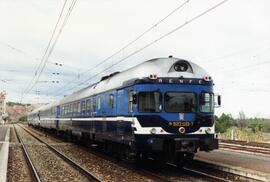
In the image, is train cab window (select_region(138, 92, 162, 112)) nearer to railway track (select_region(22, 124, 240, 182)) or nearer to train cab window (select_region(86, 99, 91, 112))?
railway track (select_region(22, 124, 240, 182))

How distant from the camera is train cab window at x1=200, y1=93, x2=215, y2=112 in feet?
45.3

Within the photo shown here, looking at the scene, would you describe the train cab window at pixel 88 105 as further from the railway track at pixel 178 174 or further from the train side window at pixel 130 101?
the train side window at pixel 130 101

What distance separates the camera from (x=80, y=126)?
Answer: 24.0 m

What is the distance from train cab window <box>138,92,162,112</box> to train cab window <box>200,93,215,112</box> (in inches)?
56.2

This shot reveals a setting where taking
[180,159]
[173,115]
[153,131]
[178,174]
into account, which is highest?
[173,115]

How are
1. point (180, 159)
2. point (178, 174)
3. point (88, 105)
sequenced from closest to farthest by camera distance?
point (178, 174)
point (180, 159)
point (88, 105)

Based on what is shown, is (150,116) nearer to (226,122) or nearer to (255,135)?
(255,135)

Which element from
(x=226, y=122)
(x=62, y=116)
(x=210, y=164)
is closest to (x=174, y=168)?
(x=210, y=164)

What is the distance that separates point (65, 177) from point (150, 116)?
10.8 ft

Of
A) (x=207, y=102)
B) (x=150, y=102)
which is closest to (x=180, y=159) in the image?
(x=207, y=102)

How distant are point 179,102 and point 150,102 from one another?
3.02ft

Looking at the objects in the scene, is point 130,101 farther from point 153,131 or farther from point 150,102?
point 153,131

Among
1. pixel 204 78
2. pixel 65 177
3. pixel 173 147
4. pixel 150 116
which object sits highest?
pixel 204 78

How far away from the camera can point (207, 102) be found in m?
13.9
